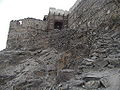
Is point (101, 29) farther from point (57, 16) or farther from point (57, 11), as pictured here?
point (57, 11)

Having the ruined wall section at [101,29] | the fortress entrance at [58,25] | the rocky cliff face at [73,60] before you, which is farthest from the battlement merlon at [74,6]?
the rocky cliff face at [73,60]

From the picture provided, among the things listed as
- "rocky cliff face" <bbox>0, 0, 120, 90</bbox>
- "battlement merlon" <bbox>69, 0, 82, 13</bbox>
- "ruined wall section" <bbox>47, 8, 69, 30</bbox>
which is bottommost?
"rocky cliff face" <bbox>0, 0, 120, 90</bbox>

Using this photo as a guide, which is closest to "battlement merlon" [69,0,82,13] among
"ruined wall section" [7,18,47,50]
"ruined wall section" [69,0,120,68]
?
"ruined wall section" [69,0,120,68]

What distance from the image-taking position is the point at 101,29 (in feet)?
48.1

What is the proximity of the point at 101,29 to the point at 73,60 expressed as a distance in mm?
3290

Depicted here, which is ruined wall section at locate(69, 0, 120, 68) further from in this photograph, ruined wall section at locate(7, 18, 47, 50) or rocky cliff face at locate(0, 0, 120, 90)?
ruined wall section at locate(7, 18, 47, 50)

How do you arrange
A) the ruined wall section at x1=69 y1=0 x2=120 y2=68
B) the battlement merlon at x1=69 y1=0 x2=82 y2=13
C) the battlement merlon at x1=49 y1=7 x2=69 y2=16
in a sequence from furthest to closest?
the battlement merlon at x1=49 y1=7 x2=69 y2=16
the battlement merlon at x1=69 y1=0 x2=82 y2=13
the ruined wall section at x1=69 y1=0 x2=120 y2=68

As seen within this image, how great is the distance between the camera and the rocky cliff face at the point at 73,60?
928 centimetres

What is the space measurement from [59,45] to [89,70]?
Result: 667cm

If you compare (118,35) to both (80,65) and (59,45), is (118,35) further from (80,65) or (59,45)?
(59,45)

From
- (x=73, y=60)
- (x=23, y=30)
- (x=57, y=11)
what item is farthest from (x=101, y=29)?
(x=57, y=11)

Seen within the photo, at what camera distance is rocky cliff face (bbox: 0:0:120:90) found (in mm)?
9281

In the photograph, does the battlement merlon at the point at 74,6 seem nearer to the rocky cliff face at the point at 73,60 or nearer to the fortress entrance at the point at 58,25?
the fortress entrance at the point at 58,25

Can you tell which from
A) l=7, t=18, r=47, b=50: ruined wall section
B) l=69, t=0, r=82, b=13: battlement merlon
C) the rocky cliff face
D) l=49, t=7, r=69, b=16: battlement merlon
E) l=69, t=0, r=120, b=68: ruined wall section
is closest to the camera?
the rocky cliff face
